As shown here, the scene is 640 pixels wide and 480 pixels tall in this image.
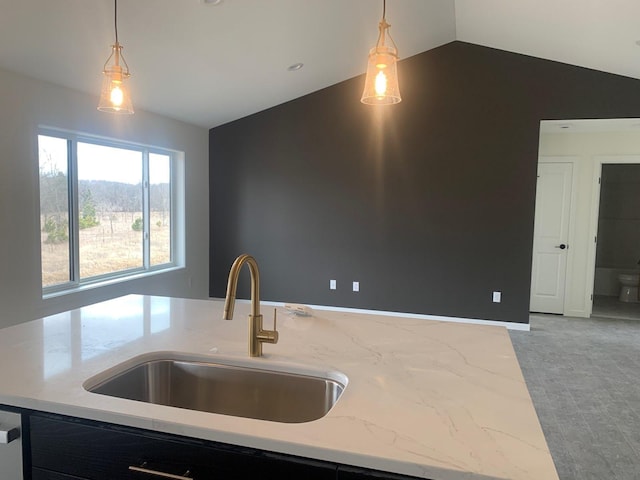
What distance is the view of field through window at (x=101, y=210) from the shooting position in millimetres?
3891

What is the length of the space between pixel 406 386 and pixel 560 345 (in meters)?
4.11

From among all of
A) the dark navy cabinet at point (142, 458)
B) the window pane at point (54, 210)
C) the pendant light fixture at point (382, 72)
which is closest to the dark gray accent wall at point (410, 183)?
the window pane at point (54, 210)

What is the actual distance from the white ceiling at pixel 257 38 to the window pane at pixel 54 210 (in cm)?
60

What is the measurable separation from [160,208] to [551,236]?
502 centimetres

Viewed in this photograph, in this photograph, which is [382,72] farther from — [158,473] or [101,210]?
[101,210]

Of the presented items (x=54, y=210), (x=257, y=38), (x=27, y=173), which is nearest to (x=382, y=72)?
(x=257, y=38)

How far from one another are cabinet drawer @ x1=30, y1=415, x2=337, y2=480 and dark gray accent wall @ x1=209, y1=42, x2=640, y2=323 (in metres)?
4.57

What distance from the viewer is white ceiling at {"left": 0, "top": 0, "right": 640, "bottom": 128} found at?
306 centimetres

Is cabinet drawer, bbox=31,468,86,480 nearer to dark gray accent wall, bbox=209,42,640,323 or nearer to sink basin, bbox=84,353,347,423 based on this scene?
sink basin, bbox=84,353,347,423

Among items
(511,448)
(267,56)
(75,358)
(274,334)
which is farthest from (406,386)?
(267,56)

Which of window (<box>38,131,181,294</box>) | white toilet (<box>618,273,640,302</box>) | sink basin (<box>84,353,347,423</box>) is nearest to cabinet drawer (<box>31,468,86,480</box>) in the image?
sink basin (<box>84,353,347,423</box>)

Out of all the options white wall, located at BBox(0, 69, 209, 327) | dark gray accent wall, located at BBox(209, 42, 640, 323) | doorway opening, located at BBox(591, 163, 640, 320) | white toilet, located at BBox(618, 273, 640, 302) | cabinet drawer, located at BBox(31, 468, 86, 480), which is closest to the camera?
cabinet drawer, located at BBox(31, 468, 86, 480)

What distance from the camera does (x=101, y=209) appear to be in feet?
14.7

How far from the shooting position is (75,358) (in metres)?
1.42
